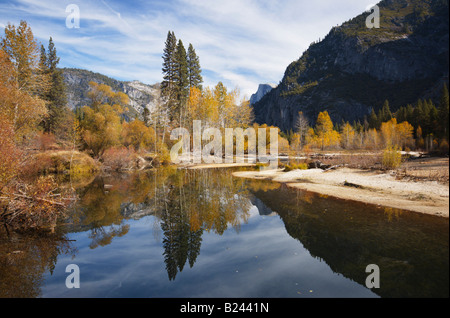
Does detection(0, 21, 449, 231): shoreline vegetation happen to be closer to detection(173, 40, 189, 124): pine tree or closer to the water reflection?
detection(173, 40, 189, 124): pine tree

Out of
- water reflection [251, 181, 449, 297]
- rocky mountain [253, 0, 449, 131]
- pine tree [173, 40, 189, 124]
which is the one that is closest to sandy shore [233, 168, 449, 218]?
water reflection [251, 181, 449, 297]

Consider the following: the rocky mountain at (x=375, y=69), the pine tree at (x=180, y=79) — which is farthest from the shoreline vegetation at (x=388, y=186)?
the rocky mountain at (x=375, y=69)

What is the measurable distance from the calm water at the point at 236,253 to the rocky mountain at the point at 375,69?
13457 cm

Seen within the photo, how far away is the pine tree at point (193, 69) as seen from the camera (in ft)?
170

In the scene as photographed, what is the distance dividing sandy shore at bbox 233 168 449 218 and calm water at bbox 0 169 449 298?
1.01 m

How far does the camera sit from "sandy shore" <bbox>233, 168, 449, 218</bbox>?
1077 cm

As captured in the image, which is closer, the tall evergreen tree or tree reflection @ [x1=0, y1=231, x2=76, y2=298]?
tree reflection @ [x1=0, y1=231, x2=76, y2=298]

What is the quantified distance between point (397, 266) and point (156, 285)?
6.20 metres

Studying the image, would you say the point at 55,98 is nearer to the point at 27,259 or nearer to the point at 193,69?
the point at 193,69

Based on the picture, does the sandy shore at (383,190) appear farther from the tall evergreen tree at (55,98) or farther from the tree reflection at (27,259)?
the tall evergreen tree at (55,98)

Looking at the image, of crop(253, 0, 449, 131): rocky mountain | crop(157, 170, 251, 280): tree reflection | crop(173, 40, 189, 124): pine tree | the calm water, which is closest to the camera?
the calm water

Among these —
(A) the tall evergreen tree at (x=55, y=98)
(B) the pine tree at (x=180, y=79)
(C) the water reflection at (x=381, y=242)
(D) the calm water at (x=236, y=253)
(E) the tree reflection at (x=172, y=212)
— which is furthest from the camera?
(B) the pine tree at (x=180, y=79)

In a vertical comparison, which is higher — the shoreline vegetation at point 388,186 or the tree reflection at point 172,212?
the shoreline vegetation at point 388,186
